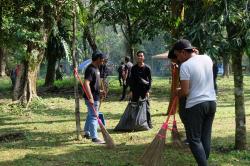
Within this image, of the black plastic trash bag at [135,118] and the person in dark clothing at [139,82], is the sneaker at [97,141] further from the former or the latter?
the person in dark clothing at [139,82]

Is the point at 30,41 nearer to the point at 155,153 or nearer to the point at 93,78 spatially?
the point at 93,78

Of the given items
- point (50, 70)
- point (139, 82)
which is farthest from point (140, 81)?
point (50, 70)

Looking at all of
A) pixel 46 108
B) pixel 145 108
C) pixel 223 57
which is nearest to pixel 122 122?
pixel 145 108

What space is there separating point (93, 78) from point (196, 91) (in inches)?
128

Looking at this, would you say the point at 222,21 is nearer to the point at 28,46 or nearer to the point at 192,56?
the point at 192,56

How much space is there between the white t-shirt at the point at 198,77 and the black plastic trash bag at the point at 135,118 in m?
4.24

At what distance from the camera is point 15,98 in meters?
15.9

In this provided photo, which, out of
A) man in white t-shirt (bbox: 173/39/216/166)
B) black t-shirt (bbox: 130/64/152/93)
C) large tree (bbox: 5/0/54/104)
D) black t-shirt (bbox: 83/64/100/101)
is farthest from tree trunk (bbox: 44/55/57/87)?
man in white t-shirt (bbox: 173/39/216/166)

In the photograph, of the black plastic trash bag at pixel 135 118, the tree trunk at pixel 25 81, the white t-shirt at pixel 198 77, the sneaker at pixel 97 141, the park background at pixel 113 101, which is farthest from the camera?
Result: the tree trunk at pixel 25 81

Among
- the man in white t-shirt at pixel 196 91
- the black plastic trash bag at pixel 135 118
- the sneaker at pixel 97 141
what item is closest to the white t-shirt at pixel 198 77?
the man in white t-shirt at pixel 196 91

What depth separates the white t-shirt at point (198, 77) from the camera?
5938 millimetres

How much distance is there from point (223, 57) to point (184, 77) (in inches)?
Result: 48.1

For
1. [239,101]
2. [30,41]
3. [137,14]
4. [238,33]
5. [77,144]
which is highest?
[137,14]

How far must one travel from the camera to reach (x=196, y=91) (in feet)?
19.7
